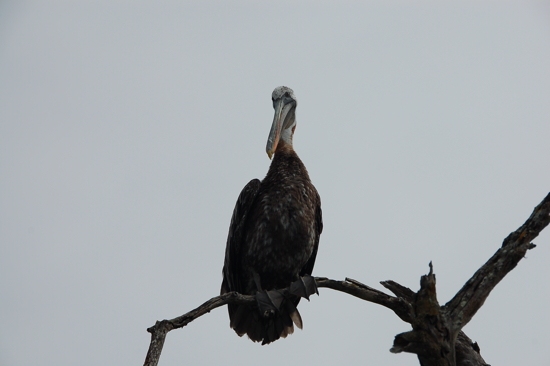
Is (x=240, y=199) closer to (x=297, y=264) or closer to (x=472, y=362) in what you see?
(x=297, y=264)

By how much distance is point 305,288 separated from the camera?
689cm

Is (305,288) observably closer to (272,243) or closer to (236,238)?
(272,243)

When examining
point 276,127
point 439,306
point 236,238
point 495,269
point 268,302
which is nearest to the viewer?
point 439,306

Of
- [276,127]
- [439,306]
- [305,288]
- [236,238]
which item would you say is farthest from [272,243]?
[439,306]

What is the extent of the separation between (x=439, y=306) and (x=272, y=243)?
2.80 meters

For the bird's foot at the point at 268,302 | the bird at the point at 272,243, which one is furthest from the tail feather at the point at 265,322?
the bird's foot at the point at 268,302

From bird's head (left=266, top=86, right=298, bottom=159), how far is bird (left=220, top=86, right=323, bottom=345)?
86cm

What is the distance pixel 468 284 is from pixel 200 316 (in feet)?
8.06

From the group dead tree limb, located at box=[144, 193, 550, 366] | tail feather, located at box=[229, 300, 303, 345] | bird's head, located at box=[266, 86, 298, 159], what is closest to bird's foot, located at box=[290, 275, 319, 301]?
tail feather, located at box=[229, 300, 303, 345]

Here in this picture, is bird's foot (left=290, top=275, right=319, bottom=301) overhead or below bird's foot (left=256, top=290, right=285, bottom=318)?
overhead

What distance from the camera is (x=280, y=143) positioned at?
9.09m

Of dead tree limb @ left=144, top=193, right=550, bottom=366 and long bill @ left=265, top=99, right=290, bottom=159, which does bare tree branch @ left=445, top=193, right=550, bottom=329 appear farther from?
long bill @ left=265, top=99, right=290, bottom=159

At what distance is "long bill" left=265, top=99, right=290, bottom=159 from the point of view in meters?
8.57

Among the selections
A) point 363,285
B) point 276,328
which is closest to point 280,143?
point 276,328
